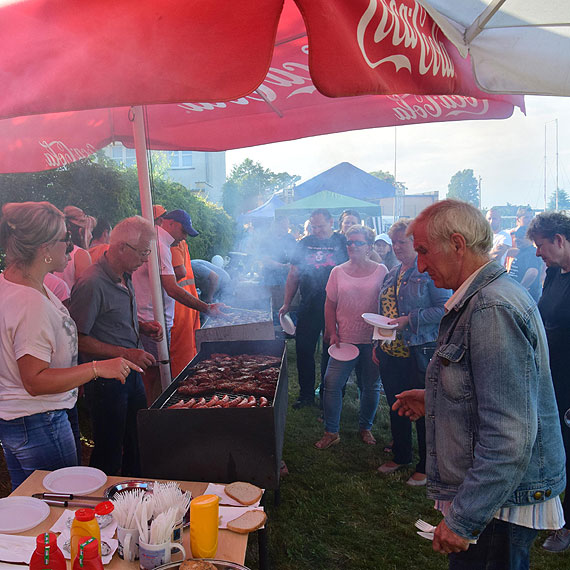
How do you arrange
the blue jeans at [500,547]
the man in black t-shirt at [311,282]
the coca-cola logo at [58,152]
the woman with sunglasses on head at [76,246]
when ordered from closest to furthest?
the blue jeans at [500,547] < the coca-cola logo at [58,152] < the woman with sunglasses on head at [76,246] < the man in black t-shirt at [311,282]

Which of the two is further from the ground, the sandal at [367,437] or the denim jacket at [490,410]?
the denim jacket at [490,410]

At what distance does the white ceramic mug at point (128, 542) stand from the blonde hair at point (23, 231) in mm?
1404

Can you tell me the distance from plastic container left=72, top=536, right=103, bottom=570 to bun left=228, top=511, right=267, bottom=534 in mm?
577

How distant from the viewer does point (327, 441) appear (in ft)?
16.3

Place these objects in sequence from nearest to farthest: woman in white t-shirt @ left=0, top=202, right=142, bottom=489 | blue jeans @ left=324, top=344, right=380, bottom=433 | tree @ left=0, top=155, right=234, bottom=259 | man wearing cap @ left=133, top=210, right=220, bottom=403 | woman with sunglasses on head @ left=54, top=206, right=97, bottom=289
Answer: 1. woman in white t-shirt @ left=0, top=202, right=142, bottom=489
2. man wearing cap @ left=133, top=210, right=220, bottom=403
3. woman with sunglasses on head @ left=54, top=206, right=97, bottom=289
4. blue jeans @ left=324, top=344, right=380, bottom=433
5. tree @ left=0, top=155, right=234, bottom=259

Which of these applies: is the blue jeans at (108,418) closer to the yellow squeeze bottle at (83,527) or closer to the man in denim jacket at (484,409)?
the yellow squeeze bottle at (83,527)

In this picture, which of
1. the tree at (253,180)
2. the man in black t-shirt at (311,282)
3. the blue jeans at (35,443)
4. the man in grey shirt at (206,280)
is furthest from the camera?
the tree at (253,180)

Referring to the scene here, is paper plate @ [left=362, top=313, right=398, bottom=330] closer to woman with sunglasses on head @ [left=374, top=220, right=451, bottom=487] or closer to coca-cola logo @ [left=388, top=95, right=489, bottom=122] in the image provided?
woman with sunglasses on head @ [left=374, top=220, right=451, bottom=487]

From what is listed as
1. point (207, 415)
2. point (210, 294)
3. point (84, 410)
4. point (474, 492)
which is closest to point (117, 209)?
point (210, 294)

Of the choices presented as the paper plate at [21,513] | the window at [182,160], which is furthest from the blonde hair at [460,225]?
the window at [182,160]

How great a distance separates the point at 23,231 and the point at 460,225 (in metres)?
2.07

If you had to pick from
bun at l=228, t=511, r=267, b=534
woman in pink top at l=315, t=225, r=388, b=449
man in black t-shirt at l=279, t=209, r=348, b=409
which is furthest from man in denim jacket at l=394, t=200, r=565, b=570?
man in black t-shirt at l=279, t=209, r=348, b=409

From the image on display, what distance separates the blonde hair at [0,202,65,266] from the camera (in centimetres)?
235

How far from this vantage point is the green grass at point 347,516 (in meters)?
3.22
